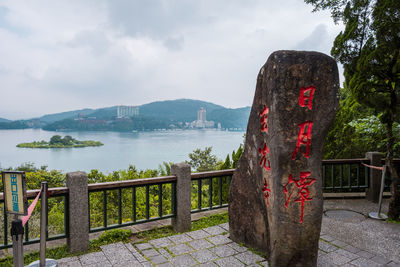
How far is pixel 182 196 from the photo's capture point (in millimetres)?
4723

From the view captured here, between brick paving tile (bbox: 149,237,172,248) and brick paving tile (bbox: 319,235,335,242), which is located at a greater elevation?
brick paving tile (bbox: 319,235,335,242)

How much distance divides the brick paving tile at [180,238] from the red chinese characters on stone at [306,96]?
2725 millimetres

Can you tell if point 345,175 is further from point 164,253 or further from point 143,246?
point 143,246

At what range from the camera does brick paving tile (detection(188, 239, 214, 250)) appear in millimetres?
4035

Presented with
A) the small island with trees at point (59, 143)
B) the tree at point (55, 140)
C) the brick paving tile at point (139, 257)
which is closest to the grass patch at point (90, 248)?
the brick paving tile at point (139, 257)

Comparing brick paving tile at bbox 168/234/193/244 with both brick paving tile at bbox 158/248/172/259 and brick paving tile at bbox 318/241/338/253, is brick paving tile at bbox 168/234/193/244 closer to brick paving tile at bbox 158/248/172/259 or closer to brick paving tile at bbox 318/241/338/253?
brick paving tile at bbox 158/248/172/259

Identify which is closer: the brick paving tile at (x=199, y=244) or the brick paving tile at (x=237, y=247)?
the brick paving tile at (x=237, y=247)

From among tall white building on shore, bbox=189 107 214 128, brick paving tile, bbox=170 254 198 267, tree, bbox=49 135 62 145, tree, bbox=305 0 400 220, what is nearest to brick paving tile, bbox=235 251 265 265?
brick paving tile, bbox=170 254 198 267

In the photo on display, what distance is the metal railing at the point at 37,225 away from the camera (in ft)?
11.8

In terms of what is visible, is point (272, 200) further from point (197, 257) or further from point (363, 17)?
point (363, 17)

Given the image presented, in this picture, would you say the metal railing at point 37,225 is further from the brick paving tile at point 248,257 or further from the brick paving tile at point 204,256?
the brick paving tile at point 248,257

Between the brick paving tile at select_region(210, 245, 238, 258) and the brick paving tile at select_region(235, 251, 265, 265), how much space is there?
4.7 inches

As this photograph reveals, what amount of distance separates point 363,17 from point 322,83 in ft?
9.45

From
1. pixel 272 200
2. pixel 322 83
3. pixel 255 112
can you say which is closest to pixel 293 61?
pixel 322 83
